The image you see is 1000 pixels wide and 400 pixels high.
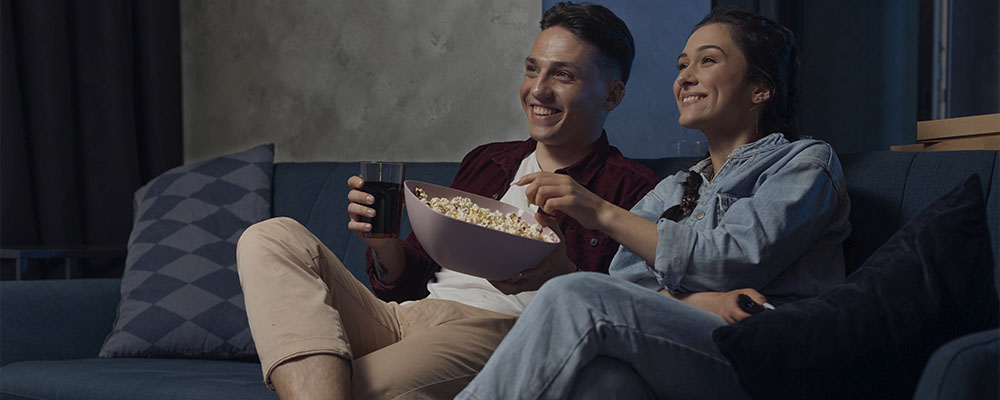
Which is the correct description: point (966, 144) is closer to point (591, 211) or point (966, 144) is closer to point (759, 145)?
point (759, 145)

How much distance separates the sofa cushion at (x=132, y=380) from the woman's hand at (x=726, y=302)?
0.83 metres

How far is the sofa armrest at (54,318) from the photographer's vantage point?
1.91 metres

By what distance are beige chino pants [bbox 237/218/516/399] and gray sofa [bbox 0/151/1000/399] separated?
28 centimetres

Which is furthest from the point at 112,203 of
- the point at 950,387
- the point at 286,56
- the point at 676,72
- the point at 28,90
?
the point at 950,387

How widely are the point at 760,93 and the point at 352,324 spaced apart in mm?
830

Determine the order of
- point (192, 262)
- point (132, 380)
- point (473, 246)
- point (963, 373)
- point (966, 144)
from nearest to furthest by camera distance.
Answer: point (963, 373) < point (473, 246) < point (966, 144) < point (132, 380) < point (192, 262)

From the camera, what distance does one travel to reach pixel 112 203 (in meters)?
2.93

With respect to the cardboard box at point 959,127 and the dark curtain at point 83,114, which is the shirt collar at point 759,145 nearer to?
the cardboard box at point 959,127

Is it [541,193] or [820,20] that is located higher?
[820,20]

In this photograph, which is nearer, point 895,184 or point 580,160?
point 895,184

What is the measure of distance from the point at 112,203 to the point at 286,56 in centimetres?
82

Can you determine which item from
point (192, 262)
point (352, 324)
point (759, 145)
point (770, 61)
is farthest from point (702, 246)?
point (192, 262)

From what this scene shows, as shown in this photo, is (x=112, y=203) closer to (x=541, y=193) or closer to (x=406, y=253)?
(x=406, y=253)

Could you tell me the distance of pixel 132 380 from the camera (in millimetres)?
1705
